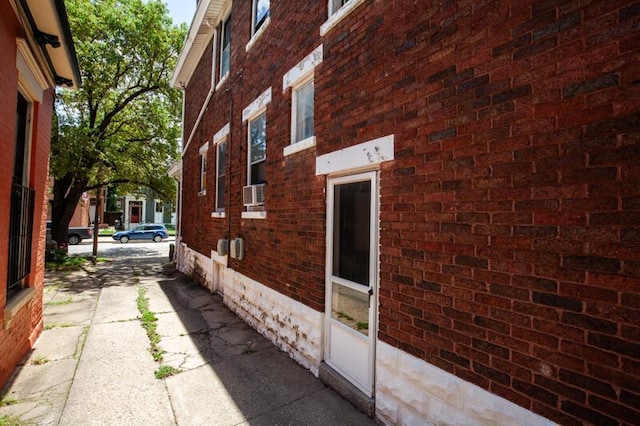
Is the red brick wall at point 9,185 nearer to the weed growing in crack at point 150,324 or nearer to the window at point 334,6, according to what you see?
the weed growing in crack at point 150,324

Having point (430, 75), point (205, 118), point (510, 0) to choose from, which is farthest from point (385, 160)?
point (205, 118)

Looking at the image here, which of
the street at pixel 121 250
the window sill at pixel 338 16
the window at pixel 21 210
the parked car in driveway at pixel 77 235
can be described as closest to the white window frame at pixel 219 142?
the window at pixel 21 210

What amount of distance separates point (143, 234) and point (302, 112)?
26.2 m

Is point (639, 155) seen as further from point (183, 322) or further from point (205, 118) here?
point (205, 118)

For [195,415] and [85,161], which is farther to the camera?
[85,161]

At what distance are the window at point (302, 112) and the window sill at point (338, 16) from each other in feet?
2.26

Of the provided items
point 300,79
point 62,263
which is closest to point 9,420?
point 300,79

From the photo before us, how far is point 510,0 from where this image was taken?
2193 millimetres

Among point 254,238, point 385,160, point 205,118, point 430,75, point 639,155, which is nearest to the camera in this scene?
point 639,155

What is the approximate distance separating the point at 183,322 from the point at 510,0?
6.54m

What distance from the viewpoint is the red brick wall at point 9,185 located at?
10.9ft

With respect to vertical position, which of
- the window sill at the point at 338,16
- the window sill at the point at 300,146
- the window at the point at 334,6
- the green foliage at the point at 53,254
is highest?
the window at the point at 334,6

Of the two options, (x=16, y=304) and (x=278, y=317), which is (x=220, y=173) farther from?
(x=16, y=304)

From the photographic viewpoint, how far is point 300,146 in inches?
176
